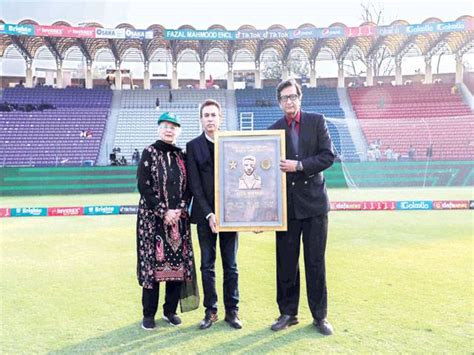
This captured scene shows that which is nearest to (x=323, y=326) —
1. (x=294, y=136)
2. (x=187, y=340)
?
(x=187, y=340)

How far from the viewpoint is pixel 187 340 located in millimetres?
3408

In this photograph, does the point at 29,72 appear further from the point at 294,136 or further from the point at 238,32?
the point at 294,136

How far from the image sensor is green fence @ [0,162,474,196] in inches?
633

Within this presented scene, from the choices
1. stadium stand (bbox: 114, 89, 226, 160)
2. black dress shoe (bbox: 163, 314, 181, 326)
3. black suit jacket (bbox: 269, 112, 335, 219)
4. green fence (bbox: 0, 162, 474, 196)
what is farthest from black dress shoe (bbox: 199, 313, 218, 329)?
stadium stand (bbox: 114, 89, 226, 160)

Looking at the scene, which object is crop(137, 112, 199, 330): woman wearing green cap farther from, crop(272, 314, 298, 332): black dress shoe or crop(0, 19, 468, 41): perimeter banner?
crop(0, 19, 468, 41): perimeter banner

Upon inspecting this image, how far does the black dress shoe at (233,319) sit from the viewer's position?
12.0 ft

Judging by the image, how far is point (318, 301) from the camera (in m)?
3.66

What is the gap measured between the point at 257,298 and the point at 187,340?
116 cm

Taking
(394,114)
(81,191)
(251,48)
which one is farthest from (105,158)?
(394,114)

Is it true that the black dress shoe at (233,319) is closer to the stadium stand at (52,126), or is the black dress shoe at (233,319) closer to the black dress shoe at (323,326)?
the black dress shoe at (323,326)

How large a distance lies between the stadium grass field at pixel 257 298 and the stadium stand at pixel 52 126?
1527cm

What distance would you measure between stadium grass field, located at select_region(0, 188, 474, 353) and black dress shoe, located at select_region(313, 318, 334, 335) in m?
0.05

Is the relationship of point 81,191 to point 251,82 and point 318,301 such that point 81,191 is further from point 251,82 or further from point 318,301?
point 251,82

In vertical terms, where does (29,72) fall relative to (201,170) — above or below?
above
